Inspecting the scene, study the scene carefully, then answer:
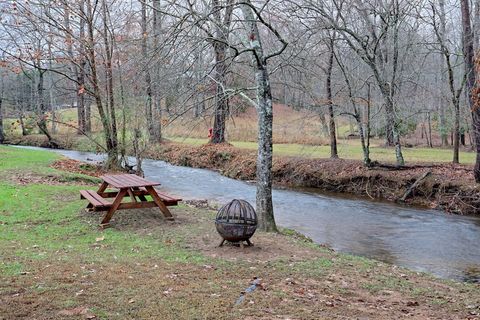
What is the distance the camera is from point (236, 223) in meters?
7.29

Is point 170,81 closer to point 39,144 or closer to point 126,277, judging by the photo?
point 126,277

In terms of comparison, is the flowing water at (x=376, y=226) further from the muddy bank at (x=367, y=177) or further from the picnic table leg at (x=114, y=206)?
the picnic table leg at (x=114, y=206)

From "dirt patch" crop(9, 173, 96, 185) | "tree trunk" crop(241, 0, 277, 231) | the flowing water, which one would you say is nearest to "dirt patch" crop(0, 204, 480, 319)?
"tree trunk" crop(241, 0, 277, 231)

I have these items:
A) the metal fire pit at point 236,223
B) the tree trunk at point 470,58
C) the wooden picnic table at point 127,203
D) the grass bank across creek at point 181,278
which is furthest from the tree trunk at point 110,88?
the tree trunk at point 470,58

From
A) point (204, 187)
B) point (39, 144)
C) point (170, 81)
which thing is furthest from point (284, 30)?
point (39, 144)

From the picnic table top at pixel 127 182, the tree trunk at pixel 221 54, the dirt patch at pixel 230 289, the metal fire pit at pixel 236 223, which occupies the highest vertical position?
the tree trunk at pixel 221 54

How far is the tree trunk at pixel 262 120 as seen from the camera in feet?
29.2

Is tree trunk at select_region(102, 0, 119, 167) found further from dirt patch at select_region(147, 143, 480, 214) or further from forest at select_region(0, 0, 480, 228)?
dirt patch at select_region(147, 143, 480, 214)

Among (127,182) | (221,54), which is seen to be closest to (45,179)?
(127,182)

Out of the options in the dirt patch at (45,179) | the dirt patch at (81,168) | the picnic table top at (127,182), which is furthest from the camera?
the dirt patch at (81,168)

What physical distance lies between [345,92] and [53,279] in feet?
51.6

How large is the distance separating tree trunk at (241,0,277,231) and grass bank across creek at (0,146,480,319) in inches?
28.8

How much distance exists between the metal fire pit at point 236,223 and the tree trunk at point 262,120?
5.72 ft

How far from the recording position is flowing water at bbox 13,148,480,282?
30.4 ft
